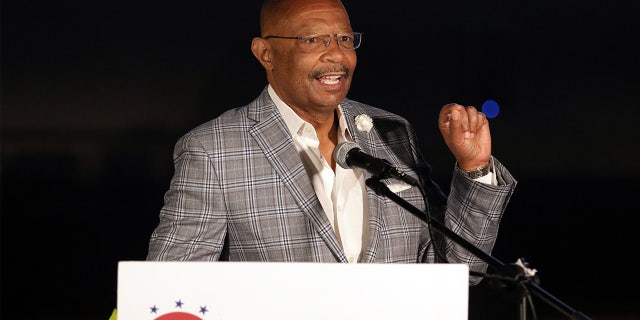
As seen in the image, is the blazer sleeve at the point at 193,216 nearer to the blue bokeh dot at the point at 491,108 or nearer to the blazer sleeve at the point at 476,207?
the blazer sleeve at the point at 476,207

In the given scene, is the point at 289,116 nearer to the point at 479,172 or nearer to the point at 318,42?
the point at 318,42

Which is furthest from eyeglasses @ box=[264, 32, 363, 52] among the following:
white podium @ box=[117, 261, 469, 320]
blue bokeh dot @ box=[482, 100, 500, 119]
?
blue bokeh dot @ box=[482, 100, 500, 119]

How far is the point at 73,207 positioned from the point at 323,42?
1125 mm

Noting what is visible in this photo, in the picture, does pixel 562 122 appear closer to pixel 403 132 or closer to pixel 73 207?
pixel 403 132

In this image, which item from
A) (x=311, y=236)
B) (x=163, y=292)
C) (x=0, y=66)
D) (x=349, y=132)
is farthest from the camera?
(x=0, y=66)

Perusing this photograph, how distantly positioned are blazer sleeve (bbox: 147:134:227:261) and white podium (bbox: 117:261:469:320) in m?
0.47

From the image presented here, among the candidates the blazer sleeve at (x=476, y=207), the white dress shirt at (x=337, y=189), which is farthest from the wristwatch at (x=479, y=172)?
the white dress shirt at (x=337, y=189)

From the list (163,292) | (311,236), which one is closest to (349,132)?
(311,236)

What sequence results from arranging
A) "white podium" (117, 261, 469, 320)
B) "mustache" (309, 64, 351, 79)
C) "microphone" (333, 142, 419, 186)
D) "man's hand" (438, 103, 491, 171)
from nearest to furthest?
"white podium" (117, 261, 469, 320) < "microphone" (333, 142, 419, 186) < "man's hand" (438, 103, 491, 171) < "mustache" (309, 64, 351, 79)

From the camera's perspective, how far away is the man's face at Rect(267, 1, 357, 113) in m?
1.77

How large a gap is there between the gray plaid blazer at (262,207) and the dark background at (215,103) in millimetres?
820

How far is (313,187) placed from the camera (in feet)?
5.94

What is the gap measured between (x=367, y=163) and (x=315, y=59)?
1.27ft

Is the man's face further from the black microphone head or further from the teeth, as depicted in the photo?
the black microphone head
